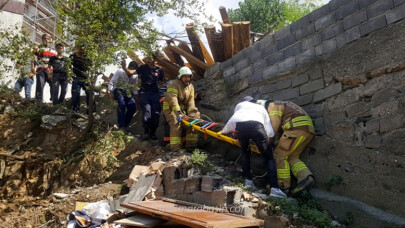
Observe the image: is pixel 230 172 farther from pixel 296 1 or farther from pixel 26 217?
pixel 296 1

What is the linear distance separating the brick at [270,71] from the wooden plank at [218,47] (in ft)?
5.37

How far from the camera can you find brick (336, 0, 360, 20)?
4.58m

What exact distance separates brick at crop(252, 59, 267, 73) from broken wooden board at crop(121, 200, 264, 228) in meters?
2.88

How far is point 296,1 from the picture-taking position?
21.4 metres

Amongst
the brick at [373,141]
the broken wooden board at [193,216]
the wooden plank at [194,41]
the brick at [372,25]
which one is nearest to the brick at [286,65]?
the brick at [372,25]

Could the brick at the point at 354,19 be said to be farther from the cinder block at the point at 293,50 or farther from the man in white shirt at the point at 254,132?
the man in white shirt at the point at 254,132

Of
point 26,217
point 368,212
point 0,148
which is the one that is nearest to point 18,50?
point 0,148

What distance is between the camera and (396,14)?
4.05 metres

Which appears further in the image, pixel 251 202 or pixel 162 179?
pixel 162 179

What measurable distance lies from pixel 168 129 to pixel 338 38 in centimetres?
346

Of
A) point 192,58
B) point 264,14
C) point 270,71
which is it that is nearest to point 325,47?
point 270,71

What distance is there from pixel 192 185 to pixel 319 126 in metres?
2.01

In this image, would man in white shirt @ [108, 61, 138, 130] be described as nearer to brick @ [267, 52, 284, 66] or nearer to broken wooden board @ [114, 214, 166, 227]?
brick @ [267, 52, 284, 66]

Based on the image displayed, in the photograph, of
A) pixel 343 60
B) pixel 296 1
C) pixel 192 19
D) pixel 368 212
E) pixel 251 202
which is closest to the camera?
pixel 368 212
